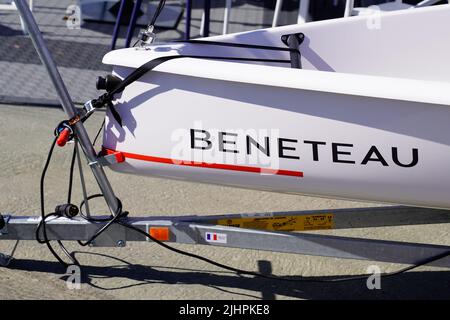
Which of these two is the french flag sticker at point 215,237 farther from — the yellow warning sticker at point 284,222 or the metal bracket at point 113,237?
the metal bracket at point 113,237

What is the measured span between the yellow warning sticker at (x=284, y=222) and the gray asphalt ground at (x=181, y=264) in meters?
0.34

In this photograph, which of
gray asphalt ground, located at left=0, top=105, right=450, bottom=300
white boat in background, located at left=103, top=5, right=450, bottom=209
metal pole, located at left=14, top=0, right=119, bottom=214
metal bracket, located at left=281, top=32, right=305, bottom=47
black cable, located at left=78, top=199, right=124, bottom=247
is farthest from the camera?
metal bracket, located at left=281, top=32, right=305, bottom=47

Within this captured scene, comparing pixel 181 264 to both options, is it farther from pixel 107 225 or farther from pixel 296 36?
pixel 296 36

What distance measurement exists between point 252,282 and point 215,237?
1.57 ft

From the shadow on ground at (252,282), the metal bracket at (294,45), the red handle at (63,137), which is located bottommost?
the shadow on ground at (252,282)

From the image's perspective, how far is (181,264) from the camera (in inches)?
138

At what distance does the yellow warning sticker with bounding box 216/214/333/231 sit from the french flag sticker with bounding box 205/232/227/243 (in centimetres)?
9

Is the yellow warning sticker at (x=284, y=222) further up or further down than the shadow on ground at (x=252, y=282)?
further up

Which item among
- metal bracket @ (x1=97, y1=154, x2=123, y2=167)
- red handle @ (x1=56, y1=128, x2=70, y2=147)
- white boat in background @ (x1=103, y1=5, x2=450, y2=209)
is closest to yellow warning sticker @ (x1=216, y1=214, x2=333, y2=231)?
white boat in background @ (x1=103, y1=5, x2=450, y2=209)

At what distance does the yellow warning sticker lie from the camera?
3082 mm

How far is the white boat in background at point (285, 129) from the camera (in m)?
2.66

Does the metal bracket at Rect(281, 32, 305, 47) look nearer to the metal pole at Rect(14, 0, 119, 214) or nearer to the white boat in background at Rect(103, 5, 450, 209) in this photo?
the white boat in background at Rect(103, 5, 450, 209)

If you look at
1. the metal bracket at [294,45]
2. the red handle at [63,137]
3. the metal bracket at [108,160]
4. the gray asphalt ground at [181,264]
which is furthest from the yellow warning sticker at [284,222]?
the metal bracket at [294,45]

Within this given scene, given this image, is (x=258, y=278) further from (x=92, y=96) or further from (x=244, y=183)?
(x=92, y=96)
